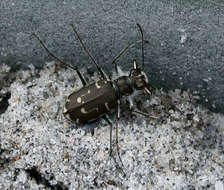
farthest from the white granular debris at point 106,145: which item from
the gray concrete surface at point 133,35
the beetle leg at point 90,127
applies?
the gray concrete surface at point 133,35

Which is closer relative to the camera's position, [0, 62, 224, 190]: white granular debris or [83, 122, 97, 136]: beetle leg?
[0, 62, 224, 190]: white granular debris

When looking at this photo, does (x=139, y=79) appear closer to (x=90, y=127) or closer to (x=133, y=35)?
(x=133, y=35)

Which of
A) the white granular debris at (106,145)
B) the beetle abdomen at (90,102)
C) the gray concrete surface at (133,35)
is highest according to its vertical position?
the gray concrete surface at (133,35)

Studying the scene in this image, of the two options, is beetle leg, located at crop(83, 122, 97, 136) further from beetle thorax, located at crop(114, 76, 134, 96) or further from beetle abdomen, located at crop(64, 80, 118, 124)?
beetle thorax, located at crop(114, 76, 134, 96)

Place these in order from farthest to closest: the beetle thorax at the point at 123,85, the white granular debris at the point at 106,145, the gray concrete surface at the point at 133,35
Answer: the beetle thorax at the point at 123,85 < the white granular debris at the point at 106,145 < the gray concrete surface at the point at 133,35

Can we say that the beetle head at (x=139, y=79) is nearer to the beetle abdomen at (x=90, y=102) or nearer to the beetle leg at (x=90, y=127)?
the beetle abdomen at (x=90, y=102)

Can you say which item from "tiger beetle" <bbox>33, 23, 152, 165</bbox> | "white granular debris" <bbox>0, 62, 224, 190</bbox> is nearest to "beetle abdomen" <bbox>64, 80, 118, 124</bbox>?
"tiger beetle" <bbox>33, 23, 152, 165</bbox>

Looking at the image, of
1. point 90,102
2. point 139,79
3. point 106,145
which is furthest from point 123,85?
point 106,145

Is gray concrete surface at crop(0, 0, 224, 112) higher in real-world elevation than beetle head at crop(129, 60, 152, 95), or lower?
higher

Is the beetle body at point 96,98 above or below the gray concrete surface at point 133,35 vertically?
below
